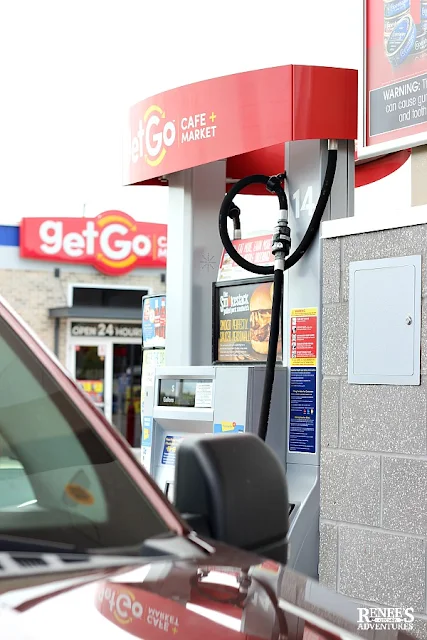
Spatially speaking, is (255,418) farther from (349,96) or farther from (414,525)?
(349,96)

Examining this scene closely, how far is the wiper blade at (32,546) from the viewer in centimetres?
142

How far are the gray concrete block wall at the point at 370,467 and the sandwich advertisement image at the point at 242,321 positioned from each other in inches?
42.6

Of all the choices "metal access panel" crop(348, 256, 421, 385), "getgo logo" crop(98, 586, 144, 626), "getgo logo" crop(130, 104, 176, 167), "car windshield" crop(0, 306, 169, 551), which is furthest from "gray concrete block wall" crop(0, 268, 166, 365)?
"getgo logo" crop(98, 586, 144, 626)

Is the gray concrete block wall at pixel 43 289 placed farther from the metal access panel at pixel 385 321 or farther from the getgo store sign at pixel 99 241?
the metal access panel at pixel 385 321

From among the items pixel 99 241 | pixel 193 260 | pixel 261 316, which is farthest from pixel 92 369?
pixel 261 316

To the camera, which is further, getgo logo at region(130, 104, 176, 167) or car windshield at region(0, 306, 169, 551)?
getgo logo at region(130, 104, 176, 167)

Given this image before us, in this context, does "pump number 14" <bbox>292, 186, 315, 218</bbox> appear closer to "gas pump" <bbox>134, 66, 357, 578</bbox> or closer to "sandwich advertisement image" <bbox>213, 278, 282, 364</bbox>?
"gas pump" <bbox>134, 66, 357, 578</bbox>

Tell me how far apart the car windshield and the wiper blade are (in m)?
0.02

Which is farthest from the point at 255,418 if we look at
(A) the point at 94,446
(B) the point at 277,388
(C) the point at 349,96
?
(A) the point at 94,446

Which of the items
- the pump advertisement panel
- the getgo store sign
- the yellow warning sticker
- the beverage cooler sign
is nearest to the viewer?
the yellow warning sticker

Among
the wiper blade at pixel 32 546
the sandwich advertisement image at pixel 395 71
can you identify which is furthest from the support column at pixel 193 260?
the wiper blade at pixel 32 546

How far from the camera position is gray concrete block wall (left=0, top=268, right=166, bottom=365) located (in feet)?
70.0

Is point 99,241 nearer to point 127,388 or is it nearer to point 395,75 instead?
point 127,388

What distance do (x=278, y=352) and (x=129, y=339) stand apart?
15.9 m
